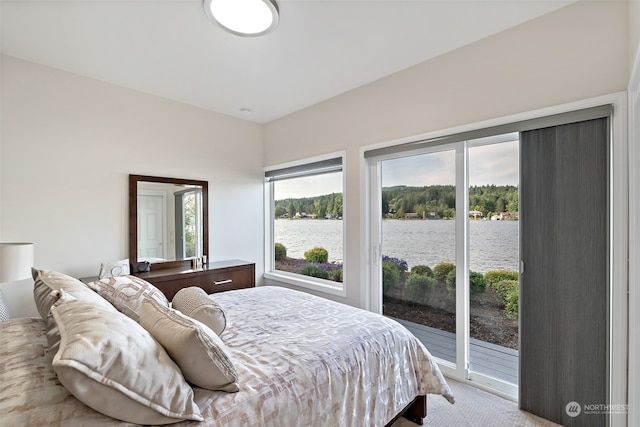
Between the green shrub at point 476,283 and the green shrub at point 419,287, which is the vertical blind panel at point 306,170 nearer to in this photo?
the green shrub at point 419,287

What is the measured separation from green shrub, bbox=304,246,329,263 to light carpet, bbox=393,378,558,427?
5.81ft

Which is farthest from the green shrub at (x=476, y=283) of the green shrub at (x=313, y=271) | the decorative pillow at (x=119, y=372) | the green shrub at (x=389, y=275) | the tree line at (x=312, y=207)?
the decorative pillow at (x=119, y=372)

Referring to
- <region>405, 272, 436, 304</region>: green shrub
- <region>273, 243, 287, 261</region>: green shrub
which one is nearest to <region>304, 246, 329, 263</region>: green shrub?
<region>273, 243, 287, 261</region>: green shrub

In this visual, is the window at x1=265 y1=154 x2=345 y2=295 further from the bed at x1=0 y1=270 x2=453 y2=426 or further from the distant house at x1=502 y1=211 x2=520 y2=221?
the distant house at x1=502 y1=211 x2=520 y2=221

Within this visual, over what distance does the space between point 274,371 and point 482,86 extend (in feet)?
7.82

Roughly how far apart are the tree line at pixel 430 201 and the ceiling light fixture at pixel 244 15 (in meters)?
1.75

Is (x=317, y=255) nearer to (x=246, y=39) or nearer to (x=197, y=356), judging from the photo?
(x=246, y=39)

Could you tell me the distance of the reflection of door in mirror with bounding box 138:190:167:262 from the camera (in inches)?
119

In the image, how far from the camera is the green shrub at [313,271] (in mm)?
3516

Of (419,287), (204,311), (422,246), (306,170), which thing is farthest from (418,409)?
(306,170)

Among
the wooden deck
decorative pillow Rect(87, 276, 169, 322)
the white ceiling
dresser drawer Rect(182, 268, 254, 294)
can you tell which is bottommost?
the wooden deck

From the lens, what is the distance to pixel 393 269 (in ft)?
9.36

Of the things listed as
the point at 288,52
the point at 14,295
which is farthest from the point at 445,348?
the point at 14,295

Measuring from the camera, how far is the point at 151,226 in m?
3.11
